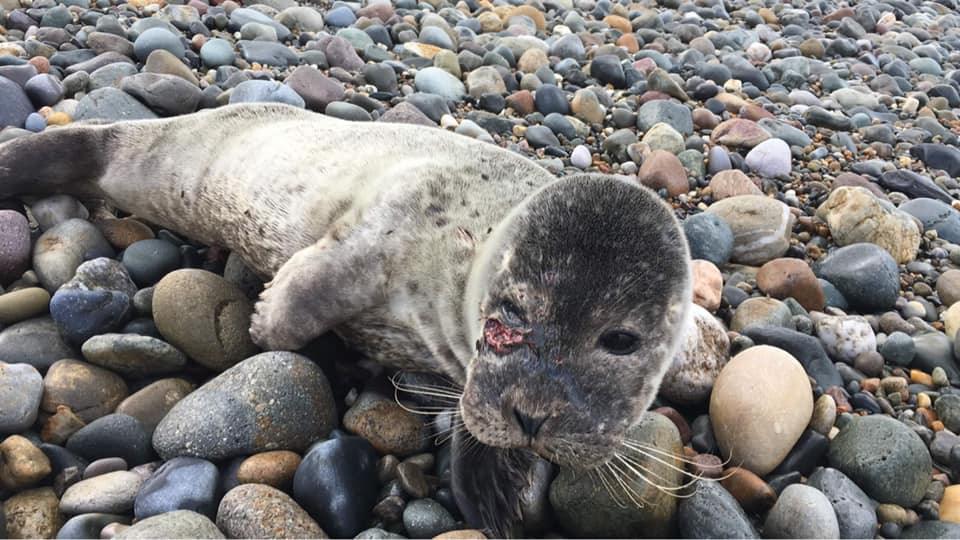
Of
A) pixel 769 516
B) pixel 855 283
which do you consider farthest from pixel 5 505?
pixel 855 283

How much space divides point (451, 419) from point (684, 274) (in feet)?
3.53

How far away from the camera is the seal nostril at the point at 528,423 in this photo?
7.64 ft

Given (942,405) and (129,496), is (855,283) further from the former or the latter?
(129,496)

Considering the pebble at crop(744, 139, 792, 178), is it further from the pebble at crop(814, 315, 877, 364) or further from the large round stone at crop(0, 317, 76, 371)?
the large round stone at crop(0, 317, 76, 371)

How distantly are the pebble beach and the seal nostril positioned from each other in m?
0.45

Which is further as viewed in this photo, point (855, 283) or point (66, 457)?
point (855, 283)

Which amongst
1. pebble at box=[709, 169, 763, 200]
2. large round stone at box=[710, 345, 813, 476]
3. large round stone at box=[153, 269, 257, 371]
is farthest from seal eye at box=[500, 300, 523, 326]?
pebble at box=[709, 169, 763, 200]

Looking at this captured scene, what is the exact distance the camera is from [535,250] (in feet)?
8.16

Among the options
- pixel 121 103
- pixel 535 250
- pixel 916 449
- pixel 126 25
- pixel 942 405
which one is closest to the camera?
pixel 535 250

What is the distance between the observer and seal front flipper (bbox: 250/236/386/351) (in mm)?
3119

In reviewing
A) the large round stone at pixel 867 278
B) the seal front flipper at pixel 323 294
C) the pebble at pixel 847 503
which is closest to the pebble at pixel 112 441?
the seal front flipper at pixel 323 294

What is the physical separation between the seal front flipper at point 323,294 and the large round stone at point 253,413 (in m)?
0.14

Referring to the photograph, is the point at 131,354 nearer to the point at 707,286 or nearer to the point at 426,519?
the point at 426,519

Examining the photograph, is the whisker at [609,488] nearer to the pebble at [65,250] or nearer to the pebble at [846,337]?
the pebble at [846,337]
